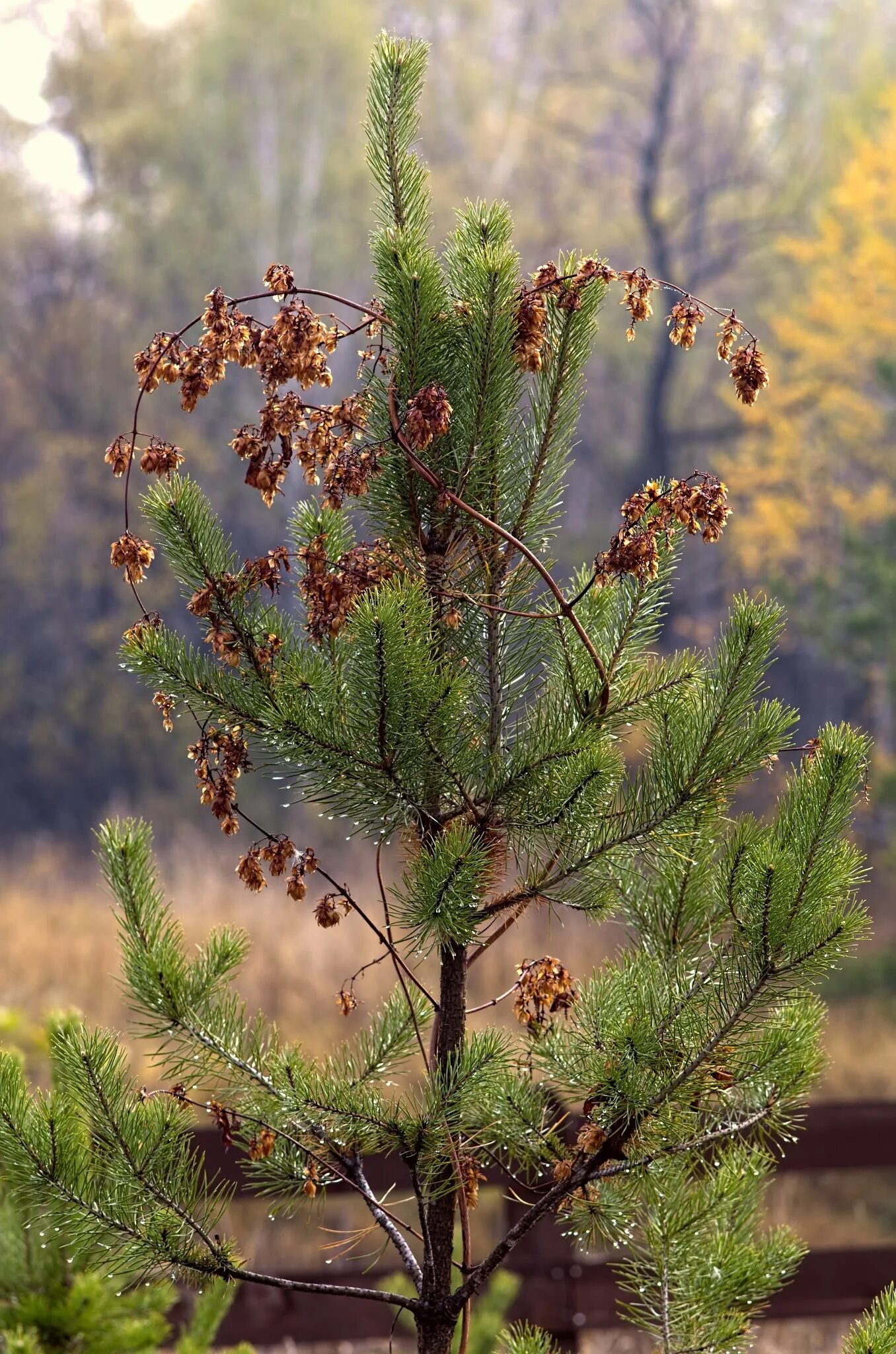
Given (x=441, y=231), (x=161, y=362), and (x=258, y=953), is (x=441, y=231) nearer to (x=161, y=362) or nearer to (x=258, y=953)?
(x=258, y=953)

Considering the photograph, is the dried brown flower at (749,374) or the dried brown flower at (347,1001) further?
the dried brown flower at (347,1001)

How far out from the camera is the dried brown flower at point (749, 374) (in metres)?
1.73

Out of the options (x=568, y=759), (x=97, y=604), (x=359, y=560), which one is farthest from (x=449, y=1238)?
(x=97, y=604)

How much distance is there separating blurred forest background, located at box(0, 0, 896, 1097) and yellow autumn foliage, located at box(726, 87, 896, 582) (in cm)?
5

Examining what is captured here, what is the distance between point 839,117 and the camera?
758 inches

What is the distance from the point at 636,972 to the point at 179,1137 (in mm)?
682

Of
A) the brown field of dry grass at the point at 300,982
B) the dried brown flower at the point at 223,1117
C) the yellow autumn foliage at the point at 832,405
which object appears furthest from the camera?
the yellow autumn foliage at the point at 832,405

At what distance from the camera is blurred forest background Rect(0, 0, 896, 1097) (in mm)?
16188

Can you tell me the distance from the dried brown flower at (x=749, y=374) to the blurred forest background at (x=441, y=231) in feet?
41.4

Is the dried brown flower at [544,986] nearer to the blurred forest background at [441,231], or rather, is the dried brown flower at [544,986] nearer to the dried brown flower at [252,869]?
the dried brown flower at [252,869]

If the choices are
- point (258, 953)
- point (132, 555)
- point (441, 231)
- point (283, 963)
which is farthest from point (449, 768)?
point (441, 231)

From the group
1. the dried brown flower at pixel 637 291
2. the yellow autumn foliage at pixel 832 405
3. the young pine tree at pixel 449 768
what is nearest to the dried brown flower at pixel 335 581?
the young pine tree at pixel 449 768

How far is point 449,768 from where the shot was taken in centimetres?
176

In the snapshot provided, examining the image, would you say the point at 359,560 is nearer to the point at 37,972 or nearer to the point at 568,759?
the point at 568,759
